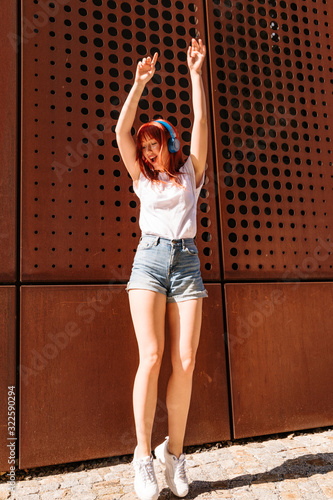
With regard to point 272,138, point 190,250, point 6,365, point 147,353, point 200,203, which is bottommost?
point 6,365

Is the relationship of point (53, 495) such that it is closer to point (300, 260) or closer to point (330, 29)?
point (300, 260)

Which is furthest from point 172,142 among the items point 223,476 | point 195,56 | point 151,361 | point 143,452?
point 223,476

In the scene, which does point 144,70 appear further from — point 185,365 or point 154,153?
→ point 185,365

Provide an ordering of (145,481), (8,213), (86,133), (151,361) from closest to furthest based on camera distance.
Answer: (145,481), (151,361), (8,213), (86,133)

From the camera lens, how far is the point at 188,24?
3.99m

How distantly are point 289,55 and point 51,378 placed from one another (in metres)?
3.79

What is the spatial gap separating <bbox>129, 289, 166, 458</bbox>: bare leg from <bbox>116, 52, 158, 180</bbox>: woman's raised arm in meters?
0.90

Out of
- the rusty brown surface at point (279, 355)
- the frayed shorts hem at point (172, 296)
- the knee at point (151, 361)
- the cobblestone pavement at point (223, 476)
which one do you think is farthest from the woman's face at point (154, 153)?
the cobblestone pavement at point (223, 476)

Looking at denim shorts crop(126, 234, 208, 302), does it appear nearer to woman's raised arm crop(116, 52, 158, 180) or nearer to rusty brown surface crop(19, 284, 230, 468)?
woman's raised arm crop(116, 52, 158, 180)

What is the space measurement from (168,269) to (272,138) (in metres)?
2.09

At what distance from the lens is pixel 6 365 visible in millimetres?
3154

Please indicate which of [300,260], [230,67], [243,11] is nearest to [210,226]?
[300,260]

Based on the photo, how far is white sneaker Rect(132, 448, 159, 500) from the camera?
8.47ft

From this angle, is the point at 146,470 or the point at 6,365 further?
the point at 6,365
